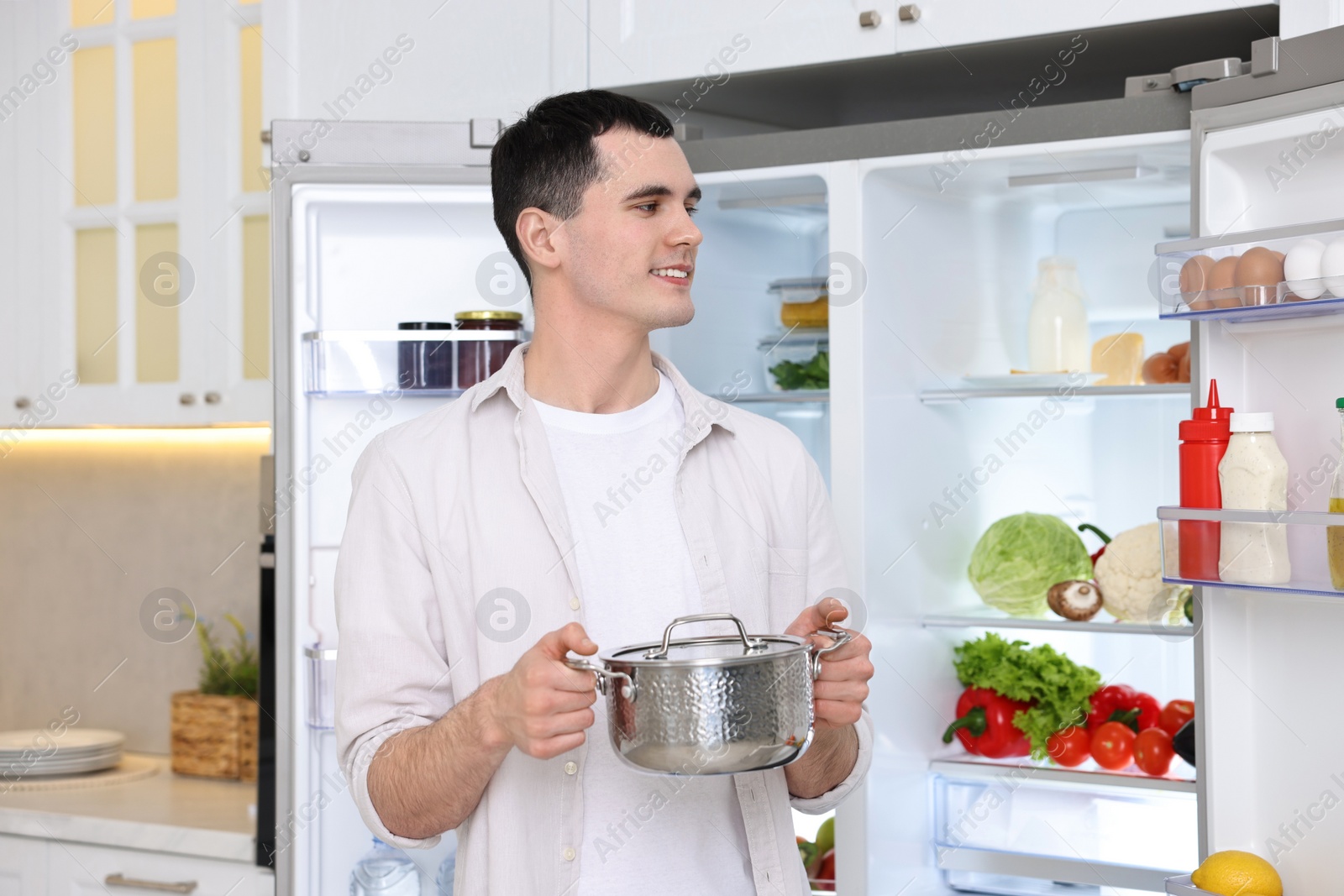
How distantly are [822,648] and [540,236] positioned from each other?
60 centimetres

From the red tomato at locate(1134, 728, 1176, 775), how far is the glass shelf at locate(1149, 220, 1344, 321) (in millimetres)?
795

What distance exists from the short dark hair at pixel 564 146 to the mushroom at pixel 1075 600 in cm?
107

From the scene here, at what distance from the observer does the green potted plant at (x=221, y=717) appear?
2.96 meters

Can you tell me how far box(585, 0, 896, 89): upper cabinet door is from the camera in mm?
2072

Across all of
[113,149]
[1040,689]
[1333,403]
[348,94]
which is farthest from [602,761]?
[113,149]

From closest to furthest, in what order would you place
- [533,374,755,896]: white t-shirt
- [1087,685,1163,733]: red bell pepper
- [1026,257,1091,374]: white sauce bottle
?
[533,374,755,896]: white t-shirt < [1087,685,1163,733]: red bell pepper < [1026,257,1091,374]: white sauce bottle

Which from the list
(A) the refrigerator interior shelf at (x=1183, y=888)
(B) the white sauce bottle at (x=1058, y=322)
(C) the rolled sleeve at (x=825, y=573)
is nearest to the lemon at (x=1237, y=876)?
(A) the refrigerator interior shelf at (x=1183, y=888)

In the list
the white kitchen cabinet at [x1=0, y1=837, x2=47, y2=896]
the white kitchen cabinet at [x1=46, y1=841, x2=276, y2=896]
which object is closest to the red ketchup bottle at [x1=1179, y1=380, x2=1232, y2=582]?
the white kitchen cabinet at [x1=46, y1=841, x2=276, y2=896]

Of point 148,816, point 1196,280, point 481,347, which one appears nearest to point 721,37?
point 481,347

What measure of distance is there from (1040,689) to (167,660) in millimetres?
2136

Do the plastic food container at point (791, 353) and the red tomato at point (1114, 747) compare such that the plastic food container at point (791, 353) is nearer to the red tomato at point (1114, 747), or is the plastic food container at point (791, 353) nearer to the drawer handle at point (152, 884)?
the red tomato at point (1114, 747)

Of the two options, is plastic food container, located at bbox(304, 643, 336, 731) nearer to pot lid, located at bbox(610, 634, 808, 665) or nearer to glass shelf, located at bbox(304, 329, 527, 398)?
glass shelf, located at bbox(304, 329, 527, 398)

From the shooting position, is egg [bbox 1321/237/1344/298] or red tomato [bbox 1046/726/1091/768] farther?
red tomato [bbox 1046/726/1091/768]

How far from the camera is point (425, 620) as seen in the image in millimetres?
1354
